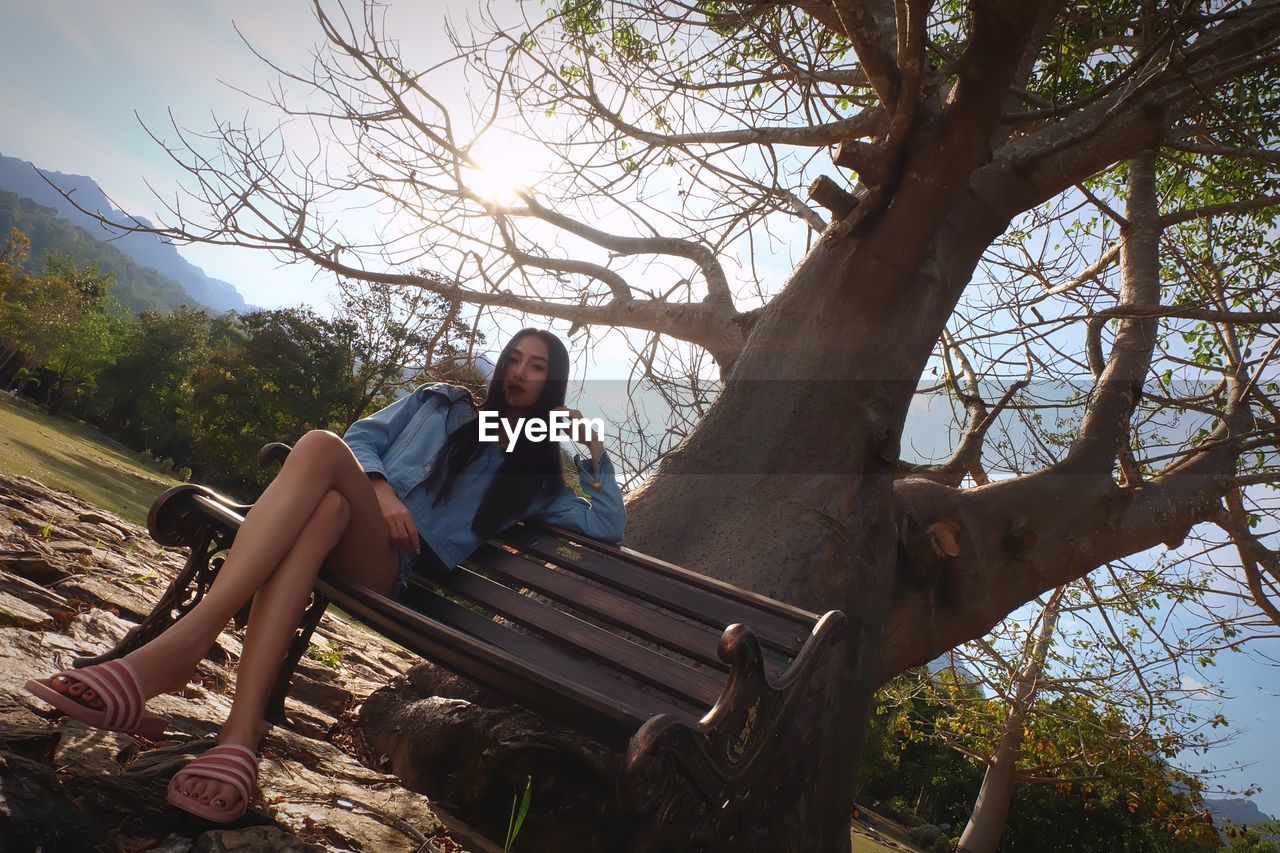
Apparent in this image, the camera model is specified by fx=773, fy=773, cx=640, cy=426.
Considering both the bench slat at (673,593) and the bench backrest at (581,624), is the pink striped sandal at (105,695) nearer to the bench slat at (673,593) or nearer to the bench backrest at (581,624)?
the bench backrest at (581,624)

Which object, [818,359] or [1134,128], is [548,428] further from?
[1134,128]

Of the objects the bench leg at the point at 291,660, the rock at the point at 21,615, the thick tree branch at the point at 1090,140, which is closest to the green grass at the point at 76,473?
the rock at the point at 21,615

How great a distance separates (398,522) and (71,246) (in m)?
162

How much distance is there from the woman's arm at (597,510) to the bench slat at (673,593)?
100 mm

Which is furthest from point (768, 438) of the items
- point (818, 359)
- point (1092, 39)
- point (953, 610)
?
point (1092, 39)

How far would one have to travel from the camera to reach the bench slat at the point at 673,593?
7.64 ft

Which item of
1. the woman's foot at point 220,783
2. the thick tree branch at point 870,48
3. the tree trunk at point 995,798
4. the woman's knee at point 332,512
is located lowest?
the tree trunk at point 995,798

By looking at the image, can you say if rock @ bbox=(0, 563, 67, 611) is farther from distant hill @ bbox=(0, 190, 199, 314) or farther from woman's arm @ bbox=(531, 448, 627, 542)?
distant hill @ bbox=(0, 190, 199, 314)

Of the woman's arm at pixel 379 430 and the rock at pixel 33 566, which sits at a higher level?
the woman's arm at pixel 379 430

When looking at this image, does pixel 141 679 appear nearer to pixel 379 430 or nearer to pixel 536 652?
pixel 536 652

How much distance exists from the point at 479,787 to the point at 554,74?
4.09 meters

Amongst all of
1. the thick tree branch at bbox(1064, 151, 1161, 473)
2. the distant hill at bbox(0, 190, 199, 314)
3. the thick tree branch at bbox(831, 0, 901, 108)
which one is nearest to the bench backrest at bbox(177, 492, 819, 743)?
the thick tree branch at bbox(831, 0, 901, 108)

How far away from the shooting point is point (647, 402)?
6312 mm

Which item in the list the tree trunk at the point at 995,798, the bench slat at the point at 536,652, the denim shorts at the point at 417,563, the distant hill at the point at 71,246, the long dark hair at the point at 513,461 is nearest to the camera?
the bench slat at the point at 536,652
